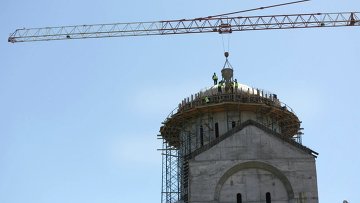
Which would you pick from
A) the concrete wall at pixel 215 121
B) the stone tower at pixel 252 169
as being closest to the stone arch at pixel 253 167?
the stone tower at pixel 252 169

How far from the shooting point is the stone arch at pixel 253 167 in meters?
41.2

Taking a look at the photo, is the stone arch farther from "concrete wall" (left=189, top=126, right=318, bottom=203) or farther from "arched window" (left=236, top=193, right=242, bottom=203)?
"arched window" (left=236, top=193, right=242, bottom=203)

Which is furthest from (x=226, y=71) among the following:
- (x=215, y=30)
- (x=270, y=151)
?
(x=270, y=151)

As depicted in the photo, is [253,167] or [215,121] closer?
[253,167]

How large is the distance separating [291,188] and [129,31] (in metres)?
33.5

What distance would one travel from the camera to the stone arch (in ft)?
135

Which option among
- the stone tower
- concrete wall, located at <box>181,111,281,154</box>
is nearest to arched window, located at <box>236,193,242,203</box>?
the stone tower

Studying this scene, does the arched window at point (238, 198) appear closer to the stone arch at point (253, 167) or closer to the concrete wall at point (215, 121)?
the stone arch at point (253, 167)

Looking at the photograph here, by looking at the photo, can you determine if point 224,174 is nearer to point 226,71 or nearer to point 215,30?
point 226,71

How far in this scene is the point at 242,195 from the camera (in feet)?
136

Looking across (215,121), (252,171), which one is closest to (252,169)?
(252,171)

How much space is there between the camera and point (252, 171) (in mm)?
42094

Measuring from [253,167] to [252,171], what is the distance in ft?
1.02

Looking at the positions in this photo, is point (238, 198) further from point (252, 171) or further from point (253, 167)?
point (253, 167)
